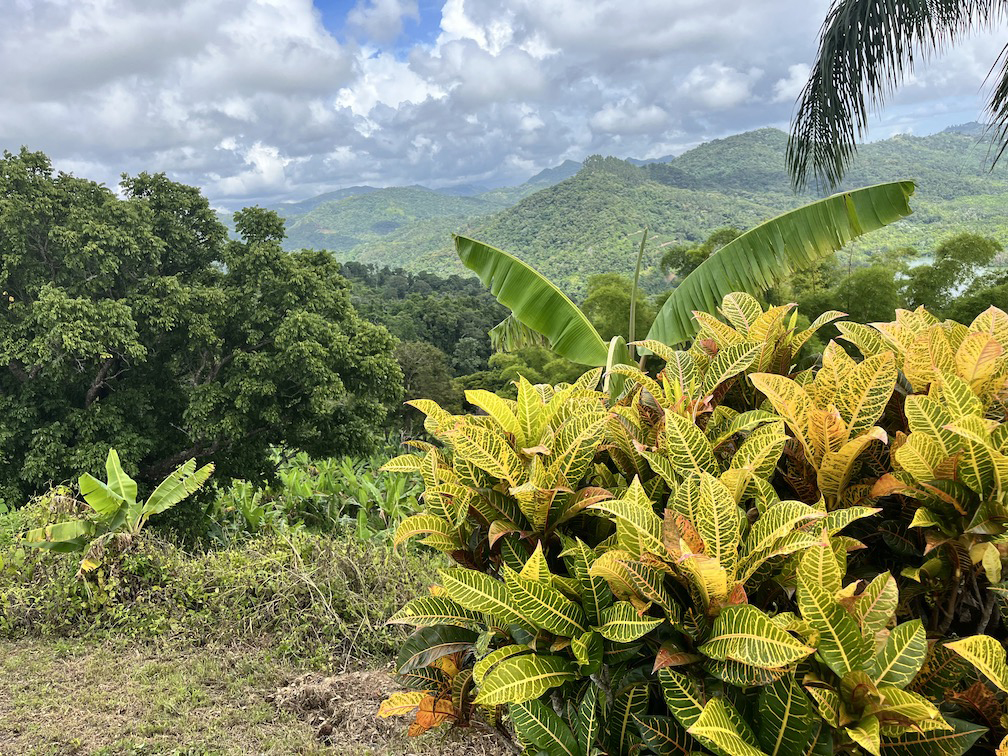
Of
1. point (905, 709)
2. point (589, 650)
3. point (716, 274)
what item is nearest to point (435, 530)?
point (589, 650)

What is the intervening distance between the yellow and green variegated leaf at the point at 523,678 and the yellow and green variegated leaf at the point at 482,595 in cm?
6

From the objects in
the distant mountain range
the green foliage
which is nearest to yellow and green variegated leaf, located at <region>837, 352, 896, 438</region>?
the green foliage

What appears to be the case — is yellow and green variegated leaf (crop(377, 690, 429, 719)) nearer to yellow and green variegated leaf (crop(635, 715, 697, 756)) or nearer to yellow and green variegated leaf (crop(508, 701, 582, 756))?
yellow and green variegated leaf (crop(508, 701, 582, 756))

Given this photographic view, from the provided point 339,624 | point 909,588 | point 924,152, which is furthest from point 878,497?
point 924,152

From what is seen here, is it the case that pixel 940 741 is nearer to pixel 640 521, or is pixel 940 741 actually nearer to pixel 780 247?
pixel 640 521

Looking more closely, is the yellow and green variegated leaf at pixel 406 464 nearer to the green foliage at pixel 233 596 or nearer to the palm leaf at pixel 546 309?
the green foliage at pixel 233 596

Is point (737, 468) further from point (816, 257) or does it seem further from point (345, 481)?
point (345, 481)

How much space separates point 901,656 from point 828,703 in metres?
0.10

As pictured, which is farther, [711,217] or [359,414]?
[711,217]

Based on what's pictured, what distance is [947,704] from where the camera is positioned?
845 mm

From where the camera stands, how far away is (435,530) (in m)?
1.13

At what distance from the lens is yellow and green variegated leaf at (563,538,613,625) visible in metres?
0.91

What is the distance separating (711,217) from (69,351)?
169 ft

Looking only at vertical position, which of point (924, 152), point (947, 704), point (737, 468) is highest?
point (924, 152)
